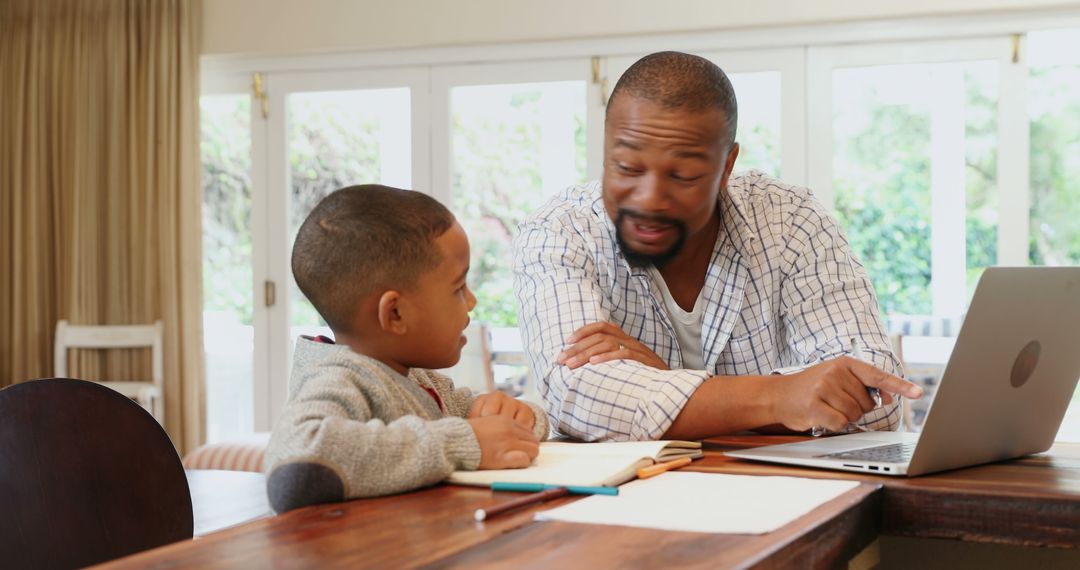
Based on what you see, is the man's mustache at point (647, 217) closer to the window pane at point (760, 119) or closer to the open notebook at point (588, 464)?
the open notebook at point (588, 464)

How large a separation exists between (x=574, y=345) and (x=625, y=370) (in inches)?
4.4

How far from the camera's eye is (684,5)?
15.2ft

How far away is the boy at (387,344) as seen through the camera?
1.06m

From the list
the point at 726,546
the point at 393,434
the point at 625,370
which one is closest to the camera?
the point at 726,546

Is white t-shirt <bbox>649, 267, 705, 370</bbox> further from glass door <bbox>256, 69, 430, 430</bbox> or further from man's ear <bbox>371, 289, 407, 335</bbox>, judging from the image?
glass door <bbox>256, 69, 430, 430</bbox>

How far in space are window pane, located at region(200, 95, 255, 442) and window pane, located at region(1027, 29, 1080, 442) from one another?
340 cm

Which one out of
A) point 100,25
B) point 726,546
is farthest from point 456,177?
point 726,546

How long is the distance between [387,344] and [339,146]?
13.7ft

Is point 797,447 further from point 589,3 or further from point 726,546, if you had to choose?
point 589,3

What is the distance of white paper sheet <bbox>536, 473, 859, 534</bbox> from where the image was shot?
0.92 meters

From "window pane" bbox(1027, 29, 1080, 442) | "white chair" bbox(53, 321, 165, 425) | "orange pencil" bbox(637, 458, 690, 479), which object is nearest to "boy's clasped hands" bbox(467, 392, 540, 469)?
"orange pencil" bbox(637, 458, 690, 479)

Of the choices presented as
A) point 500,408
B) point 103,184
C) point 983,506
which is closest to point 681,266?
point 500,408

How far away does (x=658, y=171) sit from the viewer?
1.85 metres

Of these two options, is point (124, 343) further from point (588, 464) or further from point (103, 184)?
point (588, 464)
